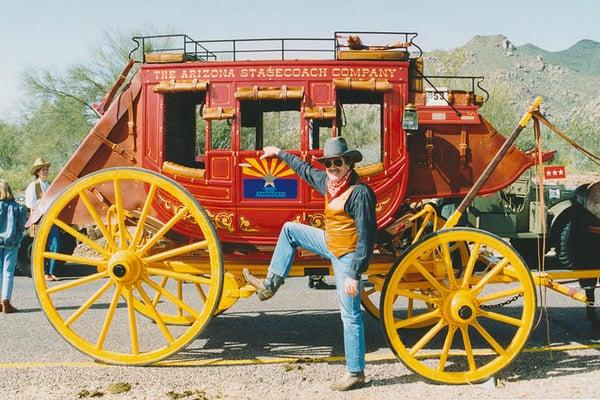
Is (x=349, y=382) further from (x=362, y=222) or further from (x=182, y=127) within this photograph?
(x=182, y=127)

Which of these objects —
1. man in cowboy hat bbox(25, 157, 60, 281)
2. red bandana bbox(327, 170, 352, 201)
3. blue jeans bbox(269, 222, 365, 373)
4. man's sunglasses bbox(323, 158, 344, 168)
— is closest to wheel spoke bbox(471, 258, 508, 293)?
blue jeans bbox(269, 222, 365, 373)

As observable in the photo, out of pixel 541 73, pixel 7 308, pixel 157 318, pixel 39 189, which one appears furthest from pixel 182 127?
pixel 541 73

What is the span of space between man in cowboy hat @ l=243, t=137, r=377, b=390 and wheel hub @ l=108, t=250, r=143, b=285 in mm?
930

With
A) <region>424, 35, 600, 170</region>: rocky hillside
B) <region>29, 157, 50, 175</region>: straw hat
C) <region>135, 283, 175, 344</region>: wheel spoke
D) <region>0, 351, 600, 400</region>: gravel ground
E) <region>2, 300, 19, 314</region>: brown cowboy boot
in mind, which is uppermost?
<region>424, 35, 600, 170</region>: rocky hillside

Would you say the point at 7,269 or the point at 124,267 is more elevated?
the point at 124,267

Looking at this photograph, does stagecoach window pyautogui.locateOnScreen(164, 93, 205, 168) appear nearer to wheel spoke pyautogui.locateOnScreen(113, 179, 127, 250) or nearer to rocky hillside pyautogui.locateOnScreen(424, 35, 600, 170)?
wheel spoke pyautogui.locateOnScreen(113, 179, 127, 250)

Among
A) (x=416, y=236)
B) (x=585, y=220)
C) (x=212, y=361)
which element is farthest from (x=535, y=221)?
(x=212, y=361)

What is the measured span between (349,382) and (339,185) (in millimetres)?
1348

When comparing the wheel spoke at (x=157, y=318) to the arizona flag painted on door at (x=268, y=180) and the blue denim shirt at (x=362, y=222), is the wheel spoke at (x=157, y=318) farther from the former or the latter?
the blue denim shirt at (x=362, y=222)

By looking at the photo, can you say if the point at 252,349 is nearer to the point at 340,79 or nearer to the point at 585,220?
the point at 340,79

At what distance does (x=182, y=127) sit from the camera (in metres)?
5.49

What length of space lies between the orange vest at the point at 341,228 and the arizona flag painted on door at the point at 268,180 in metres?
0.60

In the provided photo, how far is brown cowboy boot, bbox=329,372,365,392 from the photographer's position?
400 centimetres

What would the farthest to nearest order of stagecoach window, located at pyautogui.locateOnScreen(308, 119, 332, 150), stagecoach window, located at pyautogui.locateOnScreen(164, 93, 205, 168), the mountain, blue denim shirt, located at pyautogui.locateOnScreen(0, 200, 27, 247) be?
the mountain < blue denim shirt, located at pyautogui.locateOnScreen(0, 200, 27, 247) < stagecoach window, located at pyautogui.locateOnScreen(308, 119, 332, 150) < stagecoach window, located at pyautogui.locateOnScreen(164, 93, 205, 168)
